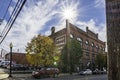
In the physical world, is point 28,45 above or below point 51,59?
above

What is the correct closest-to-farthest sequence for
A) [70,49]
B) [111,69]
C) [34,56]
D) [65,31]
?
[111,69] → [34,56] → [70,49] → [65,31]

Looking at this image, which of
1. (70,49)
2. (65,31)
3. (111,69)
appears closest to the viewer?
(111,69)

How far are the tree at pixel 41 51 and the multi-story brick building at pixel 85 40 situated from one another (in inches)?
509

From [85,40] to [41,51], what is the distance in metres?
27.7

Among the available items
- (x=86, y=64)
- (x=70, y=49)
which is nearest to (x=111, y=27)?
(x=70, y=49)

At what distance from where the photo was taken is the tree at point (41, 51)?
158 ft

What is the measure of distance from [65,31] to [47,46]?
53.3ft

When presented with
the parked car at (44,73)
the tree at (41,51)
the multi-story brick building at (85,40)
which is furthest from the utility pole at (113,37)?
the multi-story brick building at (85,40)

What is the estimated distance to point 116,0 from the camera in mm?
3281

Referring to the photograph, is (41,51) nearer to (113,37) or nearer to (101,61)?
(101,61)

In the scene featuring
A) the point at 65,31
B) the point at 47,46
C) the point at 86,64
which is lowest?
the point at 86,64

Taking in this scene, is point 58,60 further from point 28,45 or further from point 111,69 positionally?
point 111,69

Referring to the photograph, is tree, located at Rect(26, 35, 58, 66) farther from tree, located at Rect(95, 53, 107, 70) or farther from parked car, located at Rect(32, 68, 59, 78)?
tree, located at Rect(95, 53, 107, 70)

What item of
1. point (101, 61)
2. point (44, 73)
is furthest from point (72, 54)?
point (101, 61)
